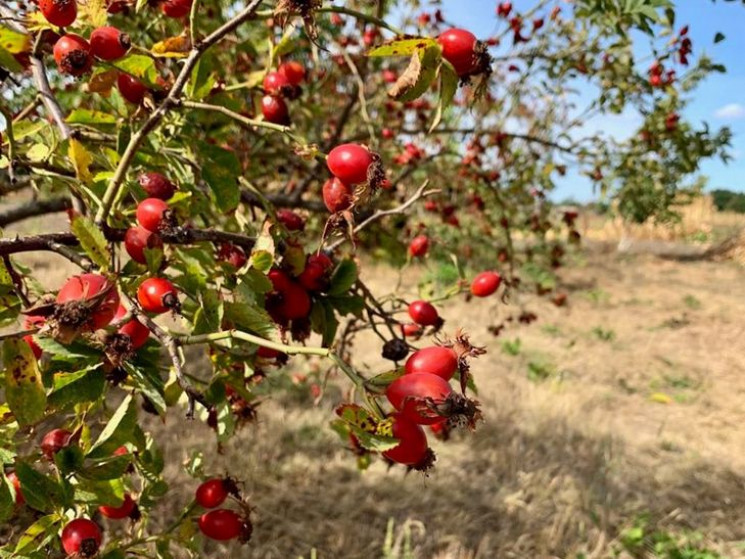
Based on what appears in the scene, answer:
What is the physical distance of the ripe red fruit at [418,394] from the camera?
72 centimetres

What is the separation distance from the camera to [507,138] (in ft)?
9.80

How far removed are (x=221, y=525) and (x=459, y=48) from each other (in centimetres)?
120

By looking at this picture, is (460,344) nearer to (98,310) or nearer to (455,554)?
(98,310)

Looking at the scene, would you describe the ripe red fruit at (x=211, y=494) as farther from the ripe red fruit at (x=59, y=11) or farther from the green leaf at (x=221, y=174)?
the ripe red fruit at (x=59, y=11)

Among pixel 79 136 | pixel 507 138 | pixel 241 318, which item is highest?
pixel 507 138

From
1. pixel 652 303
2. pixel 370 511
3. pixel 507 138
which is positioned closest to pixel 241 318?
pixel 370 511

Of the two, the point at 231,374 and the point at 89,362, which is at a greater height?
the point at 231,374

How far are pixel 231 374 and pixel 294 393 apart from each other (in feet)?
9.23

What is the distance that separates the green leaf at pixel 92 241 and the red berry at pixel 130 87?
1.28 feet

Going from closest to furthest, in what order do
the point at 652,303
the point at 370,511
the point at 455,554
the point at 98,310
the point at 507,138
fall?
the point at 98,310 → the point at 455,554 → the point at 370,511 → the point at 507,138 → the point at 652,303

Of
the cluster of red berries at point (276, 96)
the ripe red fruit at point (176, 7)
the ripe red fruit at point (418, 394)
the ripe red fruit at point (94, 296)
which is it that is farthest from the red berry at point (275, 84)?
the ripe red fruit at point (418, 394)

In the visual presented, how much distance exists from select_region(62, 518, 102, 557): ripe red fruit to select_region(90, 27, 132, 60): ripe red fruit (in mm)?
800

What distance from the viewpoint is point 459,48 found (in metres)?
0.84

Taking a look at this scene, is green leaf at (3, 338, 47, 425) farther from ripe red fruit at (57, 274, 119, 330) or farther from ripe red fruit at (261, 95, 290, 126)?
ripe red fruit at (261, 95, 290, 126)
